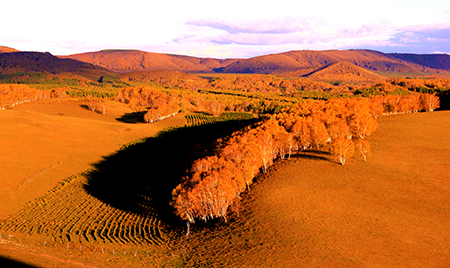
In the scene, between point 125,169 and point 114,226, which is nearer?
point 114,226

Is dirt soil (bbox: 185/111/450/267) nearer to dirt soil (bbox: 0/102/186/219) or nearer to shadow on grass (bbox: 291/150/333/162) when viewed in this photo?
shadow on grass (bbox: 291/150/333/162)

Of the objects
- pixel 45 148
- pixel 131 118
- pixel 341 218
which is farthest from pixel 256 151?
pixel 131 118

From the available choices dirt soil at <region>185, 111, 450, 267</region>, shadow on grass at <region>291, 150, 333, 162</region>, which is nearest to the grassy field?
dirt soil at <region>185, 111, 450, 267</region>

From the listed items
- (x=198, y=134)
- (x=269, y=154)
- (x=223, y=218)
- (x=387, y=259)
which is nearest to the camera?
(x=387, y=259)

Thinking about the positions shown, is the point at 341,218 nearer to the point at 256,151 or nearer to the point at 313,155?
the point at 256,151

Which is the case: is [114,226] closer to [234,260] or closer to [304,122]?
[234,260]

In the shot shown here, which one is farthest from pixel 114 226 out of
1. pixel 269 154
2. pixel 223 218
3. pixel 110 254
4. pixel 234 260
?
pixel 269 154
